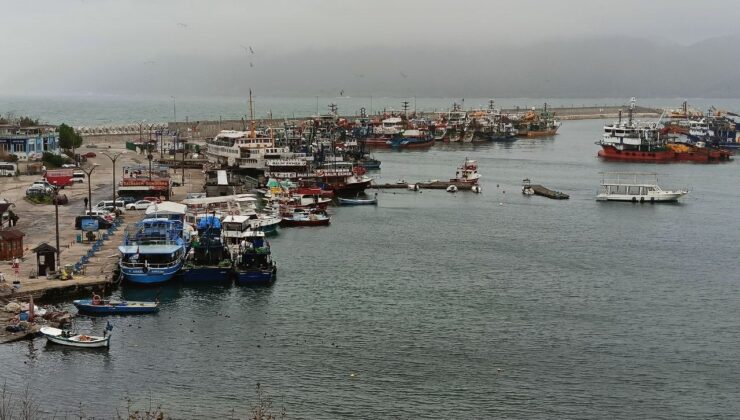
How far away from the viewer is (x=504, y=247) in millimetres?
45625

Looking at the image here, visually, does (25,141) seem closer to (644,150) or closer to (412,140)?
(412,140)

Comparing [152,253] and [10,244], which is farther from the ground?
[10,244]

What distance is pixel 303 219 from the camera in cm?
5153

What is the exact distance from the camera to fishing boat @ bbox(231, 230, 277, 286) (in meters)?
35.9

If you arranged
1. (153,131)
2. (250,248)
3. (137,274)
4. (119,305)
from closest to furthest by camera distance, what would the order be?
(119,305) < (137,274) < (250,248) < (153,131)

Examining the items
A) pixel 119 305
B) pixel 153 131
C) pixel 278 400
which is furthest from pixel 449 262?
pixel 153 131

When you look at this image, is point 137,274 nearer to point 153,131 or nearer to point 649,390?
point 649,390

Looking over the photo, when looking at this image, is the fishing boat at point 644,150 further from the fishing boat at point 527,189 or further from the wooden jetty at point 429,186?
the wooden jetty at point 429,186

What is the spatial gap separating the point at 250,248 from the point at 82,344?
39.0 feet

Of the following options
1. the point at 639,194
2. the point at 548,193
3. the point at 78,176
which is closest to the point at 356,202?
the point at 548,193

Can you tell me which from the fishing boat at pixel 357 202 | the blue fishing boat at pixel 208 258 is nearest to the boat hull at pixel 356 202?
the fishing boat at pixel 357 202

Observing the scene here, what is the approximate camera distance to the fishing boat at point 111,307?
30234 mm

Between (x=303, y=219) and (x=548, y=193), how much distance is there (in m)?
23.9

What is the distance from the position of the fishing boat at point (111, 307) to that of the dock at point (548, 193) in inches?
1633
